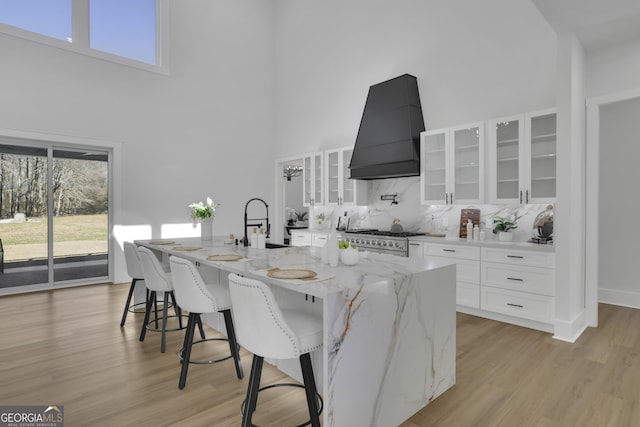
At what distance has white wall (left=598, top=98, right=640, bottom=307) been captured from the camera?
4461mm

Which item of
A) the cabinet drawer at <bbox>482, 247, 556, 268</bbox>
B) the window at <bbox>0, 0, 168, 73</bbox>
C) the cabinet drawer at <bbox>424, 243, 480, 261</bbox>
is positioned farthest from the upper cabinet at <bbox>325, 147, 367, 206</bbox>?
the window at <bbox>0, 0, 168, 73</bbox>

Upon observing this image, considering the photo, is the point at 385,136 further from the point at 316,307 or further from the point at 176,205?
the point at 176,205

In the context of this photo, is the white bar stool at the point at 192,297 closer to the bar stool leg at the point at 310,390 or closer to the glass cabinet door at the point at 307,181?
the bar stool leg at the point at 310,390

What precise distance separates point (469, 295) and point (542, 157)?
171 centimetres

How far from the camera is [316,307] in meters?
2.32

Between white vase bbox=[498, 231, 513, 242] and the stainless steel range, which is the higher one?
white vase bbox=[498, 231, 513, 242]

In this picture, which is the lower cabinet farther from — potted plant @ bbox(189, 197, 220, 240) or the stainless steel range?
potted plant @ bbox(189, 197, 220, 240)

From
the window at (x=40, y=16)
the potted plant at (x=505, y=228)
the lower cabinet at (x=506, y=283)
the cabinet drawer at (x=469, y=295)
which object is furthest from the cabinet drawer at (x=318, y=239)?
the window at (x=40, y=16)

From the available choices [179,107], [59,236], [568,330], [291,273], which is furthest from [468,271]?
[59,236]

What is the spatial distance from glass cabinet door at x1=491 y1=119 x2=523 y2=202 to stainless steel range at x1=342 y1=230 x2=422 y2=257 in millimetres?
1276

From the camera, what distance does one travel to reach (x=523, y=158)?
3.81 meters

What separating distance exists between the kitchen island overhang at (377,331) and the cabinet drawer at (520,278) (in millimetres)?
1677

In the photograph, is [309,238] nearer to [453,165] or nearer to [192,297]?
[453,165]

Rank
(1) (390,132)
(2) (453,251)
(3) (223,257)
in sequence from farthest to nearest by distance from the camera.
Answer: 1. (1) (390,132)
2. (2) (453,251)
3. (3) (223,257)
